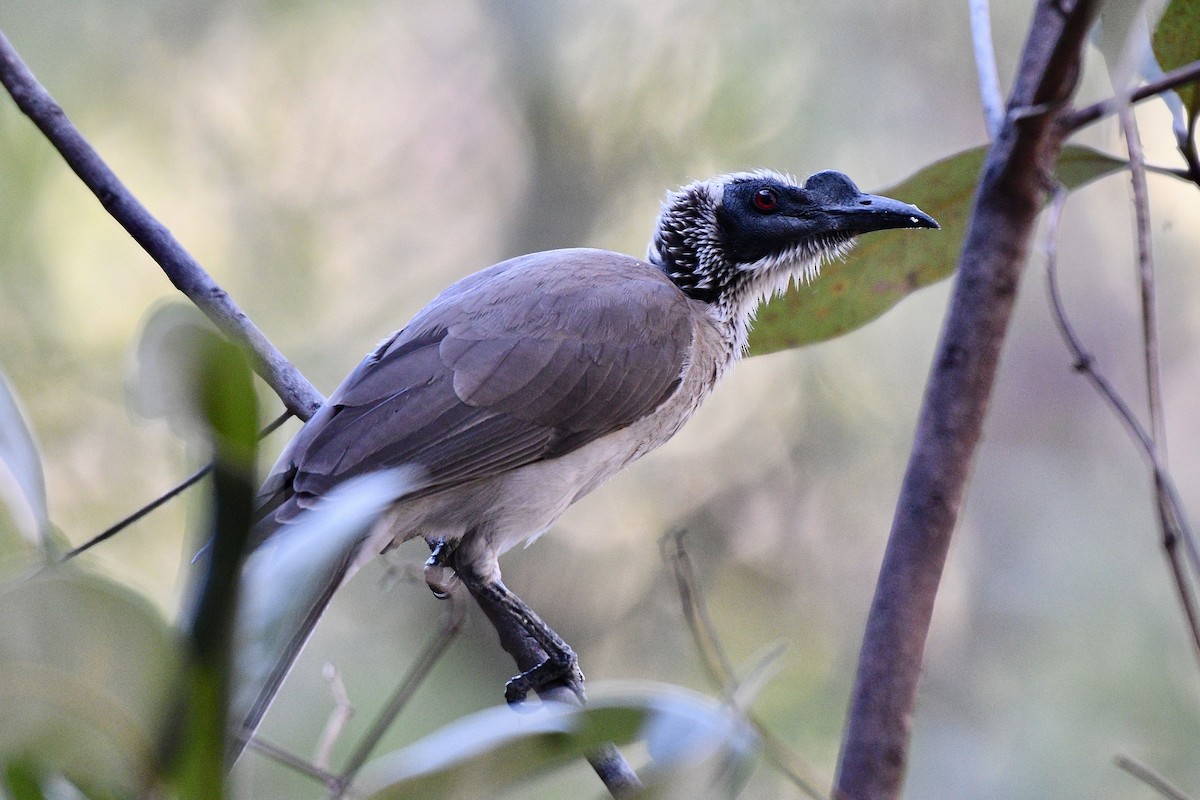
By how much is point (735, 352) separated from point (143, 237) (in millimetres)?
1598

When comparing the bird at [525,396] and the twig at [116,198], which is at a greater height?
the twig at [116,198]

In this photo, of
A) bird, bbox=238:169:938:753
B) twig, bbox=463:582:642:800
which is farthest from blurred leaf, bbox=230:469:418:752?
twig, bbox=463:582:642:800

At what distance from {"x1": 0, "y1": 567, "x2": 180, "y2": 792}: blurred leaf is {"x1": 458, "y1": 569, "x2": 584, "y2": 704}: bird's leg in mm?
1653

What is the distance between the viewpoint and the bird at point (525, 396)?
2453 mm

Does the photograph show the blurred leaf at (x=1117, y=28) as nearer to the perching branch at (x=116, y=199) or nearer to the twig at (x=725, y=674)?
the twig at (x=725, y=674)

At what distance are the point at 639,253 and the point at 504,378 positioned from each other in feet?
13.6

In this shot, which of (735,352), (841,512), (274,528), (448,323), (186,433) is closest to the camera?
(186,433)

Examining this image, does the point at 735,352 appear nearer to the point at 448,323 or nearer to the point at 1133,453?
the point at 448,323

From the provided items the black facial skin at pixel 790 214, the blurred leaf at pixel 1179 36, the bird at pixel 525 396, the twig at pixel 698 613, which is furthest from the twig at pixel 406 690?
the black facial skin at pixel 790 214

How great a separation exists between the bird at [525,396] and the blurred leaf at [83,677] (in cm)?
132

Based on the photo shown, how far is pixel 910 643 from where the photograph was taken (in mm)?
994

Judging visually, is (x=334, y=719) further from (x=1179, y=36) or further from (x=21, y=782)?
(x=1179, y=36)

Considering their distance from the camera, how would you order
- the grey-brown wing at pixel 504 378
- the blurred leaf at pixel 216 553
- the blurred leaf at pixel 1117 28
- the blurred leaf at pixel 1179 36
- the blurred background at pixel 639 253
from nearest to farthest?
1. the blurred leaf at pixel 216 553
2. the blurred leaf at pixel 1117 28
3. the blurred leaf at pixel 1179 36
4. the grey-brown wing at pixel 504 378
5. the blurred background at pixel 639 253

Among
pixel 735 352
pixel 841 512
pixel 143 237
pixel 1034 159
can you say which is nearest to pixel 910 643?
pixel 1034 159
